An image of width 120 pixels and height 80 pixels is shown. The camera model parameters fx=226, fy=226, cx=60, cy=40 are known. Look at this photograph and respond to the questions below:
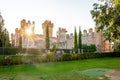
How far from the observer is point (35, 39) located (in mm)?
100125

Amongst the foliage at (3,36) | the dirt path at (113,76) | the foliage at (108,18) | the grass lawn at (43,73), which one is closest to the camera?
the grass lawn at (43,73)

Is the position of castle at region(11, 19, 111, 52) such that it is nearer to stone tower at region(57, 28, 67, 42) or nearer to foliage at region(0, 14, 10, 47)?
stone tower at region(57, 28, 67, 42)

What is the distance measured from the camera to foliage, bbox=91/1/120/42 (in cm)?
2425

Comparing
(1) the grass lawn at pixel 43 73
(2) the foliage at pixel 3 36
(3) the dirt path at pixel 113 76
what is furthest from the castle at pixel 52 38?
(3) the dirt path at pixel 113 76

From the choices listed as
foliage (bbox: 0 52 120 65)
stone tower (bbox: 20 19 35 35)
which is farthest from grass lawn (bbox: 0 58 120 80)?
stone tower (bbox: 20 19 35 35)

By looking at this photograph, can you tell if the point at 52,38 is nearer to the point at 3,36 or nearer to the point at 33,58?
the point at 3,36

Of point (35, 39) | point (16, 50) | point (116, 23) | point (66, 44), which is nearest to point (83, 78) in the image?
point (116, 23)

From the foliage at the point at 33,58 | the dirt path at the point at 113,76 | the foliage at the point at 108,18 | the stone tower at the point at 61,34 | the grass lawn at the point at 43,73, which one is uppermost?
the stone tower at the point at 61,34

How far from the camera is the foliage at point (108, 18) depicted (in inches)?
955

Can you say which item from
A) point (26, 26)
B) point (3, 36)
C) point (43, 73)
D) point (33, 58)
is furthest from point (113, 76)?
point (26, 26)

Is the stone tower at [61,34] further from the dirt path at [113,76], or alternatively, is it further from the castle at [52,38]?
the dirt path at [113,76]

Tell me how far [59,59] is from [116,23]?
10.7 meters

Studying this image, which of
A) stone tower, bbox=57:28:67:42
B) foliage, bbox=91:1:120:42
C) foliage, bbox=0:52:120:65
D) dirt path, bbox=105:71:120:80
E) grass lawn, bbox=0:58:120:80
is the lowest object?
dirt path, bbox=105:71:120:80

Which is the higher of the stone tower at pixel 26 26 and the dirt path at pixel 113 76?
the stone tower at pixel 26 26
